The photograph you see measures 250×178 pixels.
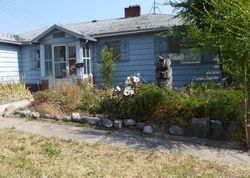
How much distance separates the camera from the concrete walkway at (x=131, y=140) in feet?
22.1

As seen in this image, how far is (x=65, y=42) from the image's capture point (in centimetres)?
1848

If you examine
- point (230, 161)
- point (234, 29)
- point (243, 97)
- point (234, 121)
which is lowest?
point (230, 161)

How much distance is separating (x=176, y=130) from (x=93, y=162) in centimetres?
247

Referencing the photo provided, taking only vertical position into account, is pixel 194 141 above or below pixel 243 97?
below

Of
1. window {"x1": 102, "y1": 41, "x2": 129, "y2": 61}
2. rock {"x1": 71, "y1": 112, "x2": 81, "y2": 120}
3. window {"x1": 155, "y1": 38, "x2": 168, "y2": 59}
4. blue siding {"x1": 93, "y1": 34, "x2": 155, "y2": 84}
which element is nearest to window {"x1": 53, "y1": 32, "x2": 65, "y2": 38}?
window {"x1": 102, "y1": 41, "x2": 129, "y2": 61}

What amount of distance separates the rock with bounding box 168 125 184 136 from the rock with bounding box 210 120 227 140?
2.09ft

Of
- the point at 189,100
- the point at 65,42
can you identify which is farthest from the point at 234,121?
the point at 65,42

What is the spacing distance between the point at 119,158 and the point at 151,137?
166cm

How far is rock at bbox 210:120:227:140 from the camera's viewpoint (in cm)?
766

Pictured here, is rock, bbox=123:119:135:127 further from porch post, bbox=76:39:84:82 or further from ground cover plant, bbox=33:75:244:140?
porch post, bbox=76:39:84:82

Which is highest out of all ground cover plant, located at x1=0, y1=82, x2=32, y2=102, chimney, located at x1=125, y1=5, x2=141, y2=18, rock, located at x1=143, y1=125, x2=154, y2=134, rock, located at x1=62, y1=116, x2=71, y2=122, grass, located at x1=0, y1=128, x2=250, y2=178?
chimney, located at x1=125, y1=5, x2=141, y2=18

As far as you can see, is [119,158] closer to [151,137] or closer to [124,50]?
[151,137]

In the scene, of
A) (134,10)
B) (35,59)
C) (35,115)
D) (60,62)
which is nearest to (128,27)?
(60,62)

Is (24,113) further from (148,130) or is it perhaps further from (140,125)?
(148,130)
